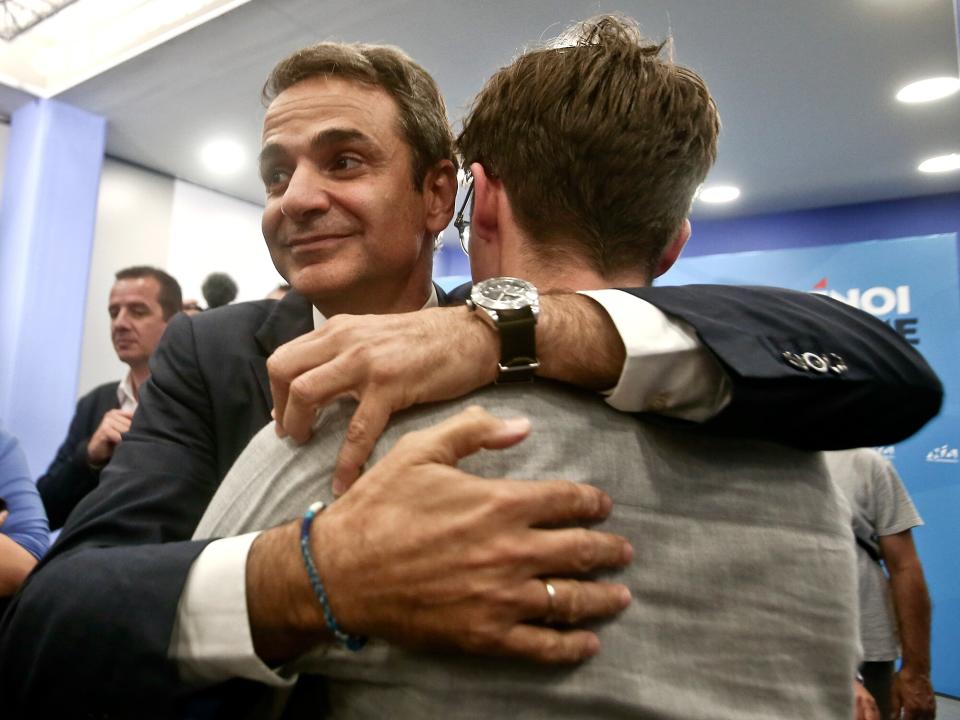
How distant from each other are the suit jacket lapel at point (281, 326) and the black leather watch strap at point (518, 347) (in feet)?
2.05

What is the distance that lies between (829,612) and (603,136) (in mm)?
564

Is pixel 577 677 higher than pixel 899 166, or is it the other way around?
pixel 899 166

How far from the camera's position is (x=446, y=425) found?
597 mm

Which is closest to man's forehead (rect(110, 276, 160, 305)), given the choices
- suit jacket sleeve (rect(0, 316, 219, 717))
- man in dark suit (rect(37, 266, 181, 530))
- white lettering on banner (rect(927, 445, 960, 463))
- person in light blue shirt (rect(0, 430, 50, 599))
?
man in dark suit (rect(37, 266, 181, 530))

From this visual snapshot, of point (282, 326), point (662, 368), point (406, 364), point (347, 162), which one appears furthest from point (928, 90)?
point (406, 364)

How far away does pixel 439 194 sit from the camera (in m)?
1.49

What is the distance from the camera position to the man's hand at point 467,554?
1.91 feet

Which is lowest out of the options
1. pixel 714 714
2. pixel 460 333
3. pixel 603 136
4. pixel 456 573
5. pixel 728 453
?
pixel 714 714

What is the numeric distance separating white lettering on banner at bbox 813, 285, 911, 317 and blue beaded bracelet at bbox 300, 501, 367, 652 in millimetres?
3841

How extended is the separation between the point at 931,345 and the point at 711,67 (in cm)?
203

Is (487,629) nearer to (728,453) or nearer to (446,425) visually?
(446,425)

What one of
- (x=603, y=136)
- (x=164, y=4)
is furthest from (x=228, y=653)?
(x=164, y=4)

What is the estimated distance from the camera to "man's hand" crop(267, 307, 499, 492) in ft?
2.09

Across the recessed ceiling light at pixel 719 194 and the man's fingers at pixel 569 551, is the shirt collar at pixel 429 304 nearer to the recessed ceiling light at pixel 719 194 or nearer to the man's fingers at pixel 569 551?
the man's fingers at pixel 569 551
